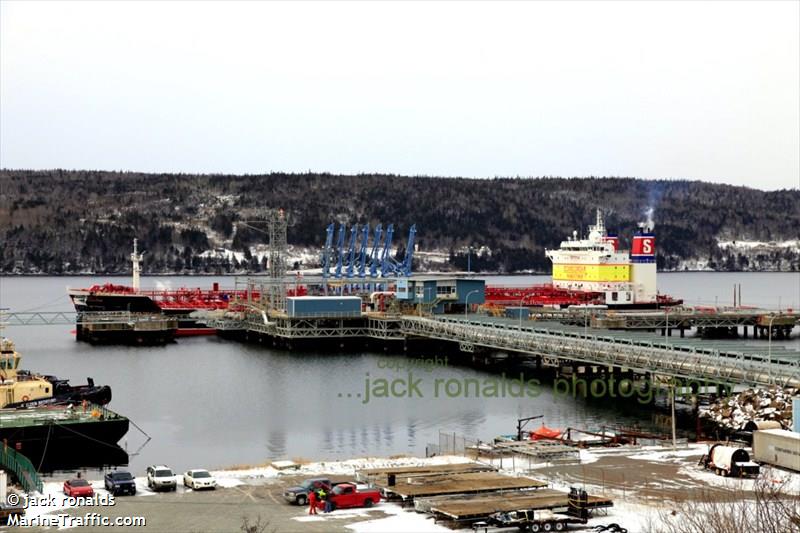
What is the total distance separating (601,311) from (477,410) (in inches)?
1370

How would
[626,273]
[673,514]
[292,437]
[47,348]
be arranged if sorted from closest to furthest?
[673,514] → [292,437] → [47,348] → [626,273]

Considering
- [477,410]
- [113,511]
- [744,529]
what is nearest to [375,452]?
[477,410]

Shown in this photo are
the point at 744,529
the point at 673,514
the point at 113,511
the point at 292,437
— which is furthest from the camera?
the point at 292,437

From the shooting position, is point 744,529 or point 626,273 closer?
point 744,529

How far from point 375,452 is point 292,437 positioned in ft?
14.6

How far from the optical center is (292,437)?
39.0 m

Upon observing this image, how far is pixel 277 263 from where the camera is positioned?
78.9 m

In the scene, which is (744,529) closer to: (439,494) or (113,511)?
(439,494)

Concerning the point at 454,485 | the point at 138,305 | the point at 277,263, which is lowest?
the point at 454,485

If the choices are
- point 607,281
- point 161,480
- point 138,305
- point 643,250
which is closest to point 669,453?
point 161,480

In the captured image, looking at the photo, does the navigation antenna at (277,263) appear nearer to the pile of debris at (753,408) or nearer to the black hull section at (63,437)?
the pile of debris at (753,408)

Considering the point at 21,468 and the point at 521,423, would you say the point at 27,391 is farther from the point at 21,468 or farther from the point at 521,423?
the point at 521,423

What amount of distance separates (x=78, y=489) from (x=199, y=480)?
2.60m

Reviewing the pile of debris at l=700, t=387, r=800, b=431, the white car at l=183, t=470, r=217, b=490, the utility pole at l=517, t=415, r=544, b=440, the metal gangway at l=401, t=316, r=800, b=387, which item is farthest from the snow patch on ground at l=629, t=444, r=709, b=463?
the white car at l=183, t=470, r=217, b=490
